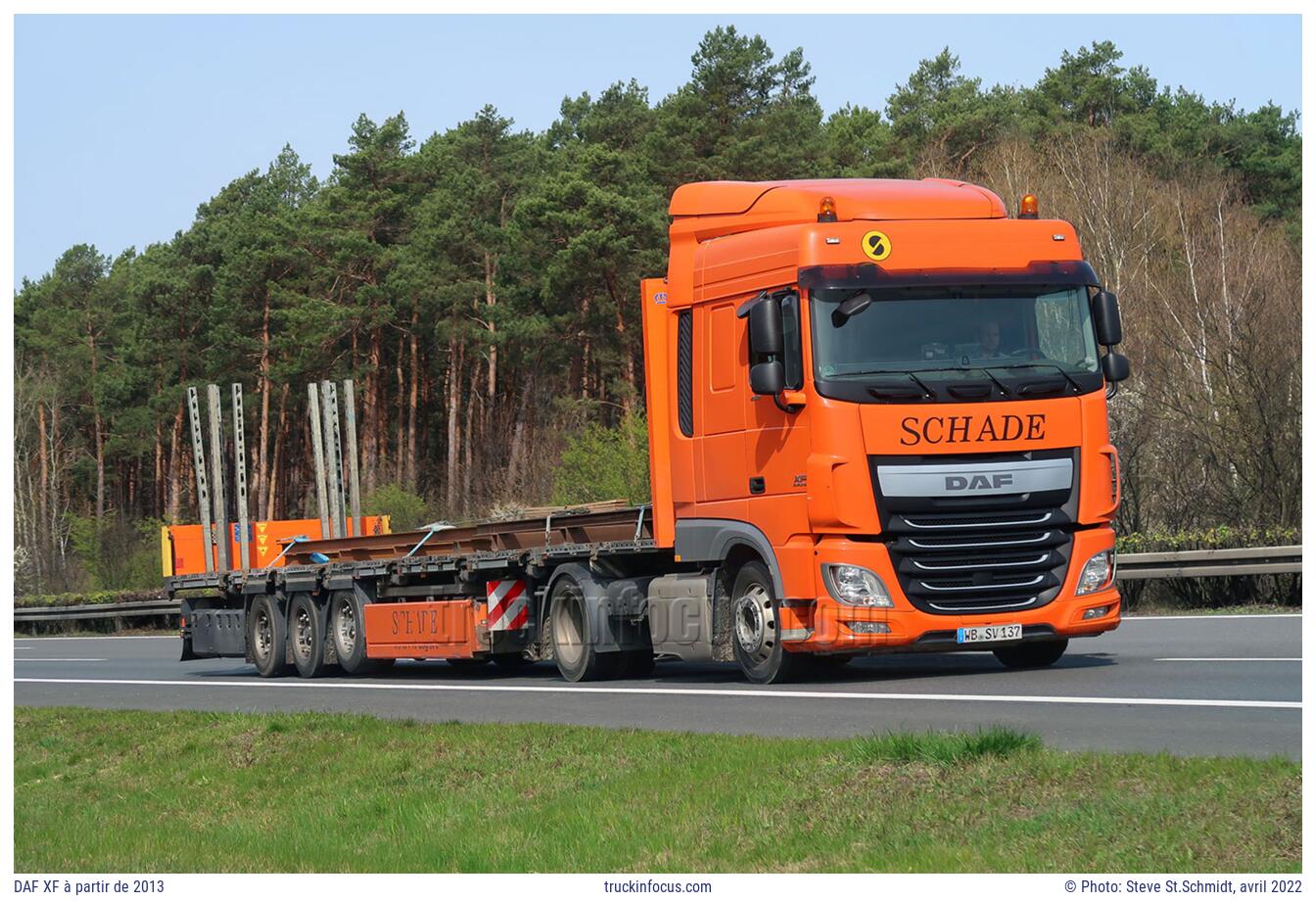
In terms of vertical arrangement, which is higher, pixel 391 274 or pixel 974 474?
pixel 391 274

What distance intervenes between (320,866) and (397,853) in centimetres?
36

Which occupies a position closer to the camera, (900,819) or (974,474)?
(900,819)

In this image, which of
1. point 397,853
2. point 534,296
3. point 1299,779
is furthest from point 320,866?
point 534,296

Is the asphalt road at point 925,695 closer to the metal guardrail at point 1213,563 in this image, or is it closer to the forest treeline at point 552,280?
the metal guardrail at point 1213,563

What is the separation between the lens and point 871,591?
13703 millimetres

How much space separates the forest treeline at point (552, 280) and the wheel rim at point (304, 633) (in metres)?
13.5

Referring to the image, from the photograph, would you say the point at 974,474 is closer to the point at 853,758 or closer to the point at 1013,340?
the point at 1013,340

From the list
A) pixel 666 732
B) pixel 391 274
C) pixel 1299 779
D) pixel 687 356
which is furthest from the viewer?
pixel 391 274

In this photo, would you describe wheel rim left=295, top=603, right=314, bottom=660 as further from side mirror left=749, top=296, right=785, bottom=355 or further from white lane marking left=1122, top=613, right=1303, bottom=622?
white lane marking left=1122, top=613, right=1303, bottom=622

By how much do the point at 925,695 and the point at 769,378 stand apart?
261cm

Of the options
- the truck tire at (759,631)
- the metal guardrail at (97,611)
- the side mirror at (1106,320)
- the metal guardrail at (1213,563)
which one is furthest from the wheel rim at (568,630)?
the metal guardrail at (97,611)

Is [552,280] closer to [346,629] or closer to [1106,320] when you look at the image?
[346,629]

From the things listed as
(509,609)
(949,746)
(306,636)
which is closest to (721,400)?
(509,609)

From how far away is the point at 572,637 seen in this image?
56.0ft
